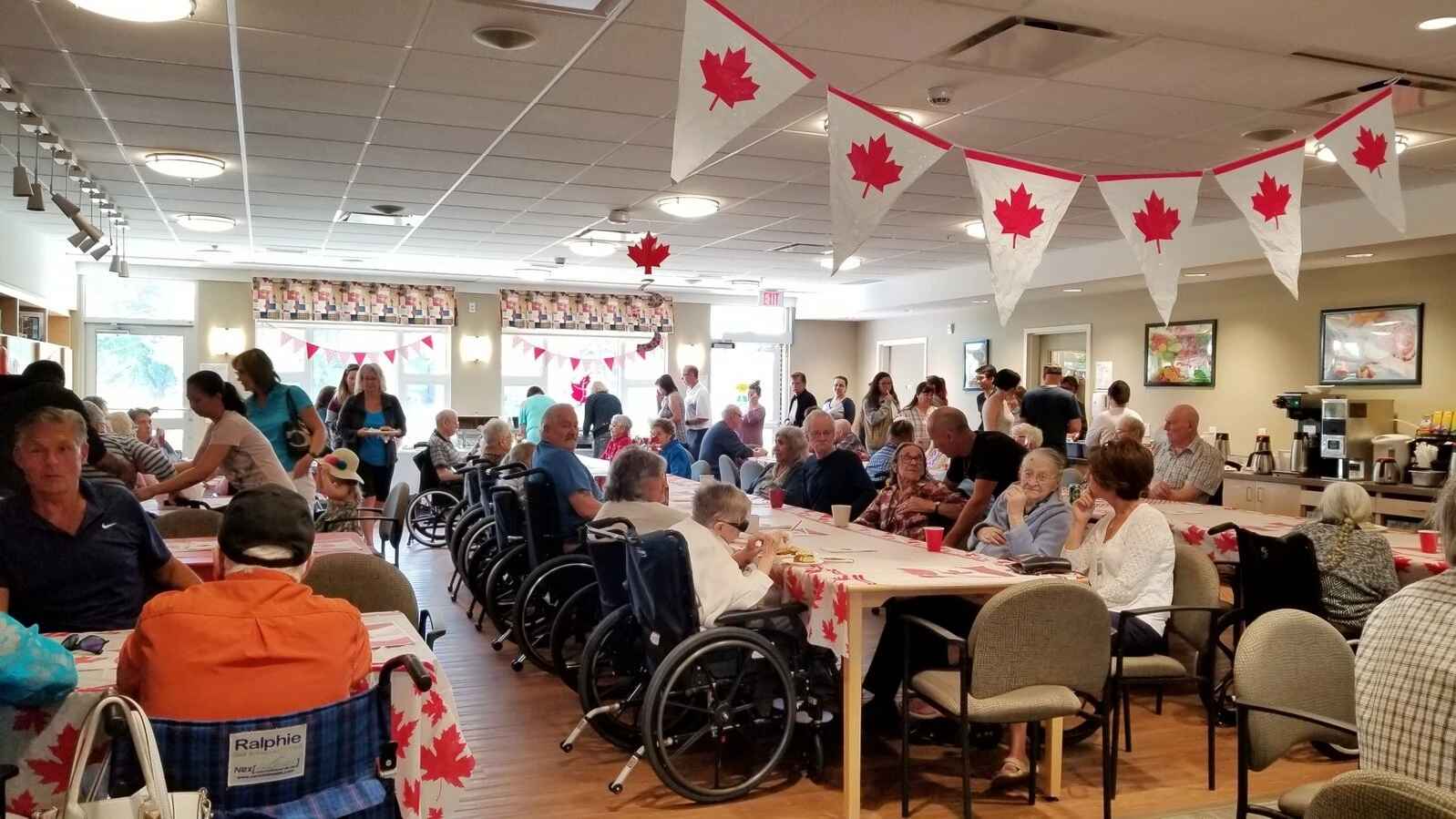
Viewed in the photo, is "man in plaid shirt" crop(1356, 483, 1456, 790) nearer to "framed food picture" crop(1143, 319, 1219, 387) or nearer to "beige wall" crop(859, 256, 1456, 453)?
"beige wall" crop(859, 256, 1456, 453)

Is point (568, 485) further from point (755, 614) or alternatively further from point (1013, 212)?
point (1013, 212)

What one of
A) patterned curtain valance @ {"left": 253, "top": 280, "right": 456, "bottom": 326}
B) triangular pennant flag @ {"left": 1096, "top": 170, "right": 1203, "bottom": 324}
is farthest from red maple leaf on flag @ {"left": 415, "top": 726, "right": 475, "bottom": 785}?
patterned curtain valance @ {"left": 253, "top": 280, "right": 456, "bottom": 326}

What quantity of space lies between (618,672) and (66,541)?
202cm

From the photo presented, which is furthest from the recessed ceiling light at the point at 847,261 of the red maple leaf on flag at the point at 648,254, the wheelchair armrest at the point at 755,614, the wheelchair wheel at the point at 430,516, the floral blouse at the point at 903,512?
the wheelchair armrest at the point at 755,614

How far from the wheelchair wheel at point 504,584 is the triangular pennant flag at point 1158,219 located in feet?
10.5

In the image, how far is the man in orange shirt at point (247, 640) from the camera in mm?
1826

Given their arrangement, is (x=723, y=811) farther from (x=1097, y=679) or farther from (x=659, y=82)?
(x=659, y=82)

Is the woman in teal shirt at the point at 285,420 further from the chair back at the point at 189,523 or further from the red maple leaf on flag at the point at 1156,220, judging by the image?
the red maple leaf on flag at the point at 1156,220

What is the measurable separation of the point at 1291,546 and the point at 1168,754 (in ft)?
2.97

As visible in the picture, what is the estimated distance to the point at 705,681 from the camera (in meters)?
3.36

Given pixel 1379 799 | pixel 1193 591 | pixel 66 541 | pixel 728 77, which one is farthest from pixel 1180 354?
pixel 66 541

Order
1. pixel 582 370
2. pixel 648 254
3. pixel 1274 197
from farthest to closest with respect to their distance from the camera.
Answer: pixel 582 370 → pixel 648 254 → pixel 1274 197

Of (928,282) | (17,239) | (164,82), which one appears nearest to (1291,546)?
(164,82)

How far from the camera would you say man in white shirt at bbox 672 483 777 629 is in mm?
3385
